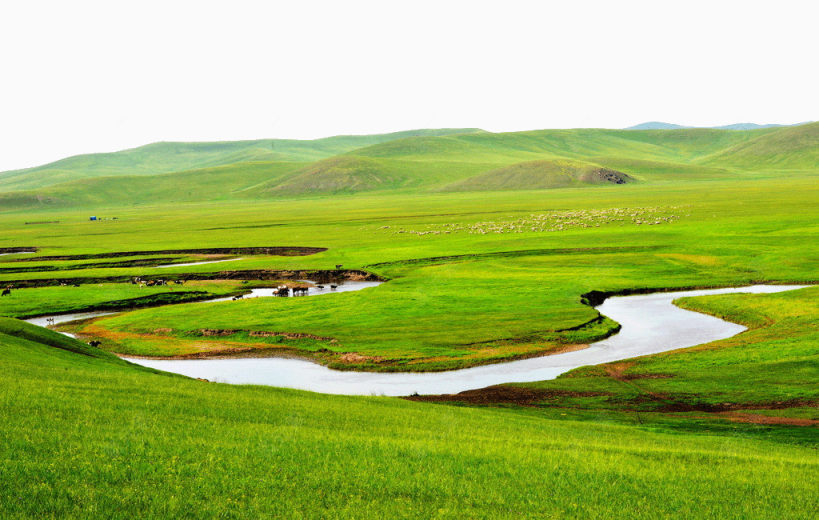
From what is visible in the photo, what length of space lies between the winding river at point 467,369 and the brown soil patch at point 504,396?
10.3 feet

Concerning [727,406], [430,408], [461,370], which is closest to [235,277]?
[461,370]

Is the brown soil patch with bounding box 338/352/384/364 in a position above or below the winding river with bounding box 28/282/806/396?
above

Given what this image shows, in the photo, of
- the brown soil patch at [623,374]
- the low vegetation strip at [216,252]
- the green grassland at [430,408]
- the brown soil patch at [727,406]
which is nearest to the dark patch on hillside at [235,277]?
the green grassland at [430,408]

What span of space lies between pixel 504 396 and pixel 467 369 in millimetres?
9447

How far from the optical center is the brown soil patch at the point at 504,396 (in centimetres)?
4103

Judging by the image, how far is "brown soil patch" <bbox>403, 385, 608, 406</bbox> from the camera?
4103cm

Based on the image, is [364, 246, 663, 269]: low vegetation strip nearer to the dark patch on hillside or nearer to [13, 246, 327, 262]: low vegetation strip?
the dark patch on hillside

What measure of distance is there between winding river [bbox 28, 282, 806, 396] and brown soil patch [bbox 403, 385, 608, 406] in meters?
3.13

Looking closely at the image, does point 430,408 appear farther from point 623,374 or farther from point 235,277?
point 235,277

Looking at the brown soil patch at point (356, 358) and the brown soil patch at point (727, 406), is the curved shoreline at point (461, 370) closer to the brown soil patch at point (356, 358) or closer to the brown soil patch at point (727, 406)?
the brown soil patch at point (356, 358)

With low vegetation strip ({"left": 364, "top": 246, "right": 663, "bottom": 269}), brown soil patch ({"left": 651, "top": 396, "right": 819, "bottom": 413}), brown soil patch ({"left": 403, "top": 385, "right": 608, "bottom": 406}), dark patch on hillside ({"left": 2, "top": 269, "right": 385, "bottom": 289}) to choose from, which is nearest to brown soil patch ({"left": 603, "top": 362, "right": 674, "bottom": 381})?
brown soil patch ({"left": 403, "top": 385, "right": 608, "bottom": 406})

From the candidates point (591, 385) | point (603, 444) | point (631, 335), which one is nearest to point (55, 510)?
point (603, 444)

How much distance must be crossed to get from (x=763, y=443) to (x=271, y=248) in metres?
116

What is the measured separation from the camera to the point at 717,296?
7156 centimetres
